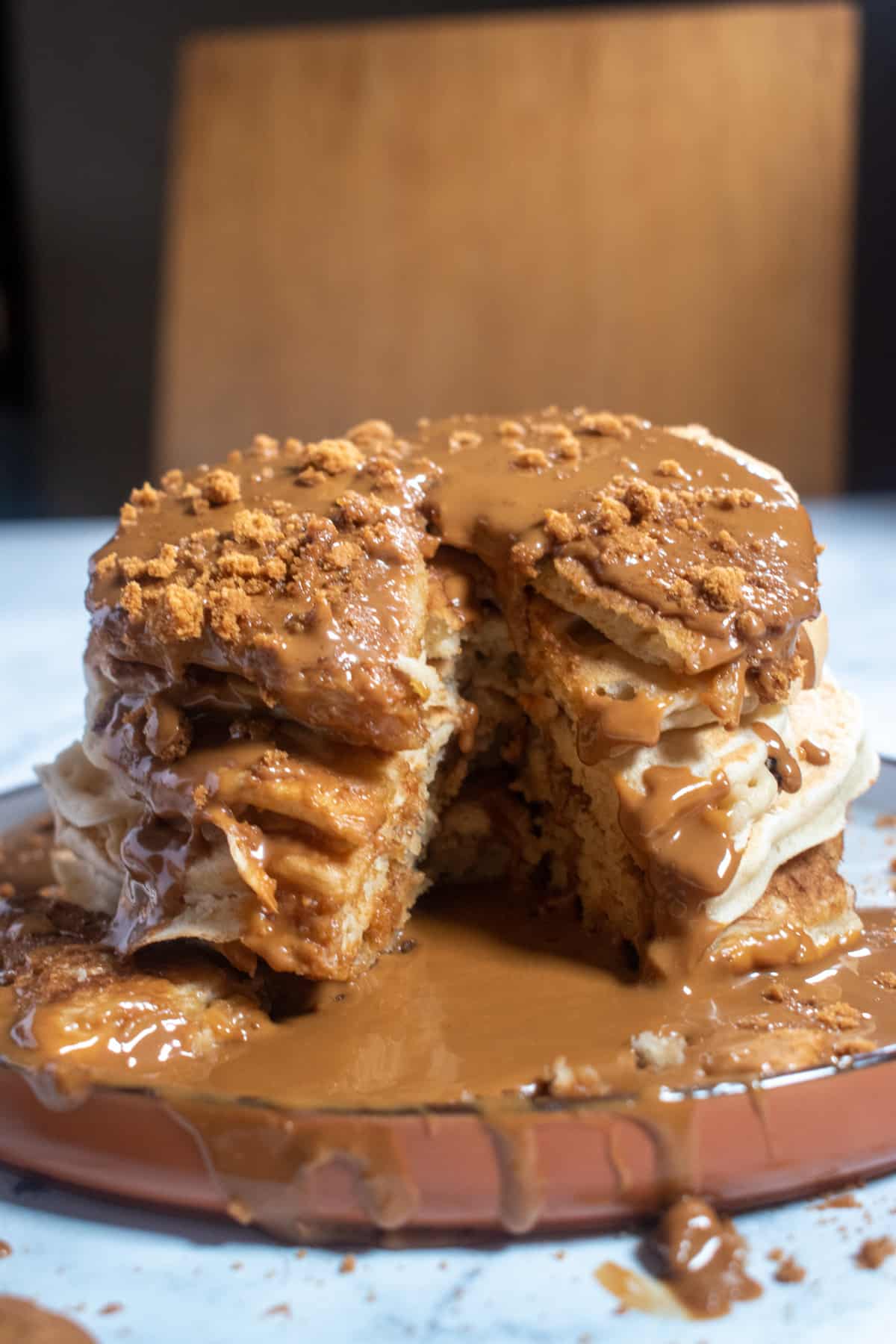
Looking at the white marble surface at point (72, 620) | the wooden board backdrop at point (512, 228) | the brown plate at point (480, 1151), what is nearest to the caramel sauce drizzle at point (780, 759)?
the brown plate at point (480, 1151)

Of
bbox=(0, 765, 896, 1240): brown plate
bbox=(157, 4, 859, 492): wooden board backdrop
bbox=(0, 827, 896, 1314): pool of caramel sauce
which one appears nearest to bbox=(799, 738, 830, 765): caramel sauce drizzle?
bbox=(0, 827, 896, 1314): pool of caramel sauce

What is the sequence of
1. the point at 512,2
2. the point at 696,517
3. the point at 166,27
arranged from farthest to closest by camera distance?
the point at 166,27
the point at 512,2
the point at 696,517

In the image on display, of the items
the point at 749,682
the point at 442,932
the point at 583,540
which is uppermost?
the point at 583,540

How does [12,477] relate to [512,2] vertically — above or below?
below

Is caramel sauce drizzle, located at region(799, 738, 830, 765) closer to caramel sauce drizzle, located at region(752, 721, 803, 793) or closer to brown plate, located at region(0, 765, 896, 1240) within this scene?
caramel sauce drizzle, located at region(752, 721, 803, 793)

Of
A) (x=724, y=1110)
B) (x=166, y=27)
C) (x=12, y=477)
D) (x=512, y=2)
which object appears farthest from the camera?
(x=12, y=477)

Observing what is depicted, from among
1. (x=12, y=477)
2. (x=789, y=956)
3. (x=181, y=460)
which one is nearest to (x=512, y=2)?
(x=181, y=460)

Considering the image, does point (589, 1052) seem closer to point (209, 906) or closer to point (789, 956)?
point (789, 956)

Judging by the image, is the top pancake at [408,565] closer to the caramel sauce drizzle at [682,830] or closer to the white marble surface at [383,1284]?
the caramel sauce drizzle at [682,830]
